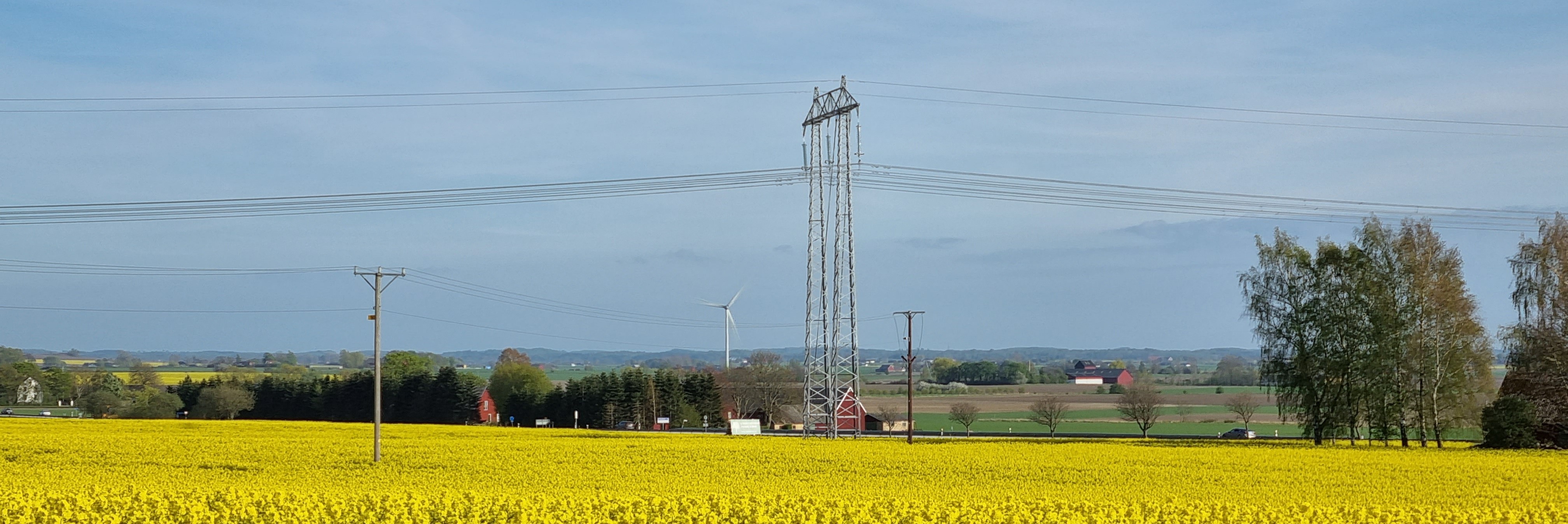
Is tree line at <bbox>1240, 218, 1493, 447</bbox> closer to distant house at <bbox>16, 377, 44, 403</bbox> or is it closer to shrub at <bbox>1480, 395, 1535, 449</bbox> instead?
shrub at <bbox>1480, 395, 1535, 449</bbox>

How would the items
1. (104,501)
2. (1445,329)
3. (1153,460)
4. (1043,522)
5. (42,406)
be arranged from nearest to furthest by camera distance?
(1043,522)
(104,501)
(1153,460)
(1445,329)
(42,406)

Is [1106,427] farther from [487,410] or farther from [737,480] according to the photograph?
[737,480]

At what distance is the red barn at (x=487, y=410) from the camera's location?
132 metres

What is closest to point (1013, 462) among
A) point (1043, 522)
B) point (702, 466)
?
point (702, 466)

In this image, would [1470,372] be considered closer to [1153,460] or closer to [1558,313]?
[1558,313]

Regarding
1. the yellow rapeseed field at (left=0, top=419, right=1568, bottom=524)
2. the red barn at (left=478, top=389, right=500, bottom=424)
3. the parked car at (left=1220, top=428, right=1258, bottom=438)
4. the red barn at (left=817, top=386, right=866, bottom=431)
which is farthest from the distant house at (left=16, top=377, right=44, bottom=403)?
the parked car at (left=1220, top=428, right=1258, bottom=438)

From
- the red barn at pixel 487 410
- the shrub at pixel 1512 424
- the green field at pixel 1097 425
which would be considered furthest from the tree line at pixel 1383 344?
the red barn at pixel 487 410

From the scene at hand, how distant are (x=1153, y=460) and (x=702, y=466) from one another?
55.2ft

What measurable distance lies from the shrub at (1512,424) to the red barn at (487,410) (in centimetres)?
9789

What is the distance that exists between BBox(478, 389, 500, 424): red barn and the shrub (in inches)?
3854

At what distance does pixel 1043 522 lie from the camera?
2116 centimetres

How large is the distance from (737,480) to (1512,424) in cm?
3891

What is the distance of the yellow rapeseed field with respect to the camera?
866 inches

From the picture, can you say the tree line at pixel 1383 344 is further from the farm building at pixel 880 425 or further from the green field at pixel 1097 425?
the farm building at pixel 880 425
